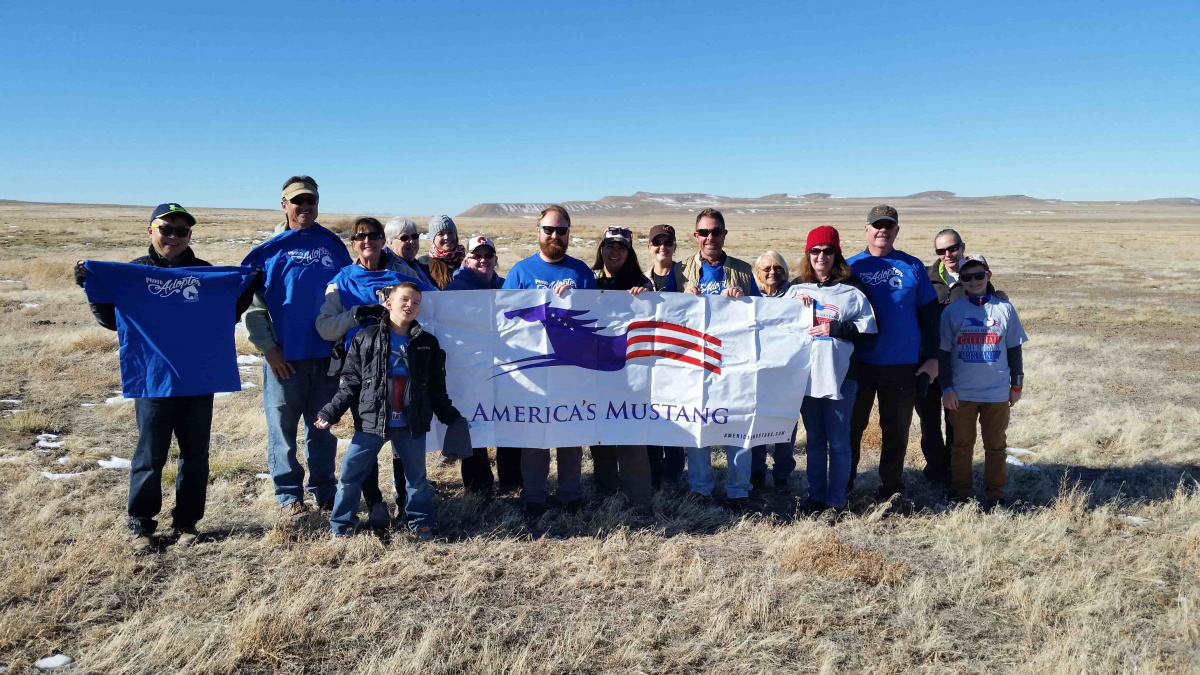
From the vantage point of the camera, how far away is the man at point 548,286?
561cm

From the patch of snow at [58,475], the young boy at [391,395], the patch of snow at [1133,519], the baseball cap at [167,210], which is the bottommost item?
the patch of snow at [1133,519]

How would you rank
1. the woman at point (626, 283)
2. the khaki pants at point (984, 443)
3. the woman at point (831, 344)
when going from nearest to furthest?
the woman at point (831, 344), the woman at point (626, 283), the khaki pants at point (984, 443)

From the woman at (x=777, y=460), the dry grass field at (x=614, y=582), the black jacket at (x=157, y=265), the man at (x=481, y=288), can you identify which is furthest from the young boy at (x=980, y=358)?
the black jacket at (x=157, y=265)

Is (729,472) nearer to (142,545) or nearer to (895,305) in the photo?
(895,305)

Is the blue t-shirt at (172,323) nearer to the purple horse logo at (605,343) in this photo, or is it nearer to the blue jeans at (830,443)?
the purple horse logo at (605,343)

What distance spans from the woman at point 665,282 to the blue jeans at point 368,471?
6.75 ft

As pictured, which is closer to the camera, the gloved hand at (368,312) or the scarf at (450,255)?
the gloved hand at (368,312)

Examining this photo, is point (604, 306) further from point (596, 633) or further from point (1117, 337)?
point (1117, 337)

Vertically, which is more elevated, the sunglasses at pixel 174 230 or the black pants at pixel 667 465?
the sunglasses at pixel 174 230

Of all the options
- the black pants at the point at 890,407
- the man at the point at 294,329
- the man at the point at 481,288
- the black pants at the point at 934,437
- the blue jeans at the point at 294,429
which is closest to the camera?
the man at the point at 294,329

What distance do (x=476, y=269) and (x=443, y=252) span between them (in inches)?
17.4

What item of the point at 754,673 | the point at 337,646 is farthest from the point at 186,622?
the point at 754,673

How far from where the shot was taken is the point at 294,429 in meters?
5.51

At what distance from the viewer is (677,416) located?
5.82 metres
